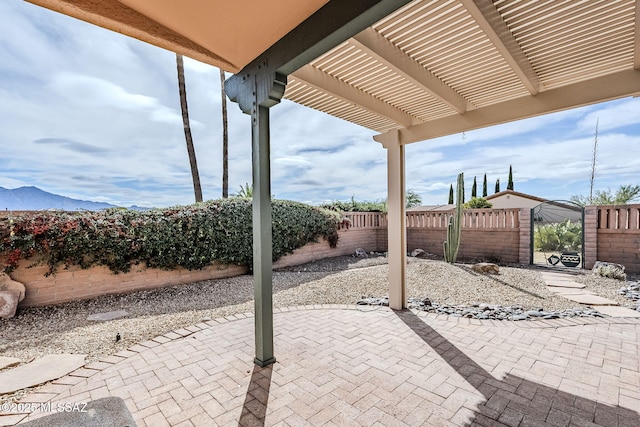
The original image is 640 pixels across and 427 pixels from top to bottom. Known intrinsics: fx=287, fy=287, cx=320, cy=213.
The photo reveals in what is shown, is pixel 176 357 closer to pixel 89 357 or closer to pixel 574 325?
pixel 89 357

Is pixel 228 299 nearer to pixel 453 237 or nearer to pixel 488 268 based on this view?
pixel 488 268

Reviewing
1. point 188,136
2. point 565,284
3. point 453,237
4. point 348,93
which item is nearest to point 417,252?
point 453,237

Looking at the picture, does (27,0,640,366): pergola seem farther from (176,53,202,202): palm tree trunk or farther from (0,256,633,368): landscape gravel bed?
(176,53,202,202): palm tree trunk

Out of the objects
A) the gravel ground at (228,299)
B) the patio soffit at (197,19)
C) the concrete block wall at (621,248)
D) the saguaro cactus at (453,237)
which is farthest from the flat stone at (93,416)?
the concrete block wall at (621,248)

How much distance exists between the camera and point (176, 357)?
267 cm

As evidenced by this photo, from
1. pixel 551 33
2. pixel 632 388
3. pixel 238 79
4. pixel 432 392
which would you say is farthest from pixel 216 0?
pixel 632 388

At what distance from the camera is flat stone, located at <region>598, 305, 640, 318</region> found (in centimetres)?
373

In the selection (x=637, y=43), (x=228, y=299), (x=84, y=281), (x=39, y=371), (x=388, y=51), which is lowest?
(x=228, y=299)

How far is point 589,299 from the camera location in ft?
14.6

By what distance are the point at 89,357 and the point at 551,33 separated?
192 inches

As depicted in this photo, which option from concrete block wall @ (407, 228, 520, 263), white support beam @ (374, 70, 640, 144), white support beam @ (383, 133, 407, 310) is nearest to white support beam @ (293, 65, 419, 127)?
white support beam @ (374, 70, 640, 144)

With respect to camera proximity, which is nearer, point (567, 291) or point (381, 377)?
point (381, 377)

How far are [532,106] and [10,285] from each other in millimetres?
6957

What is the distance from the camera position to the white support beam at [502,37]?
1899 millimetres
